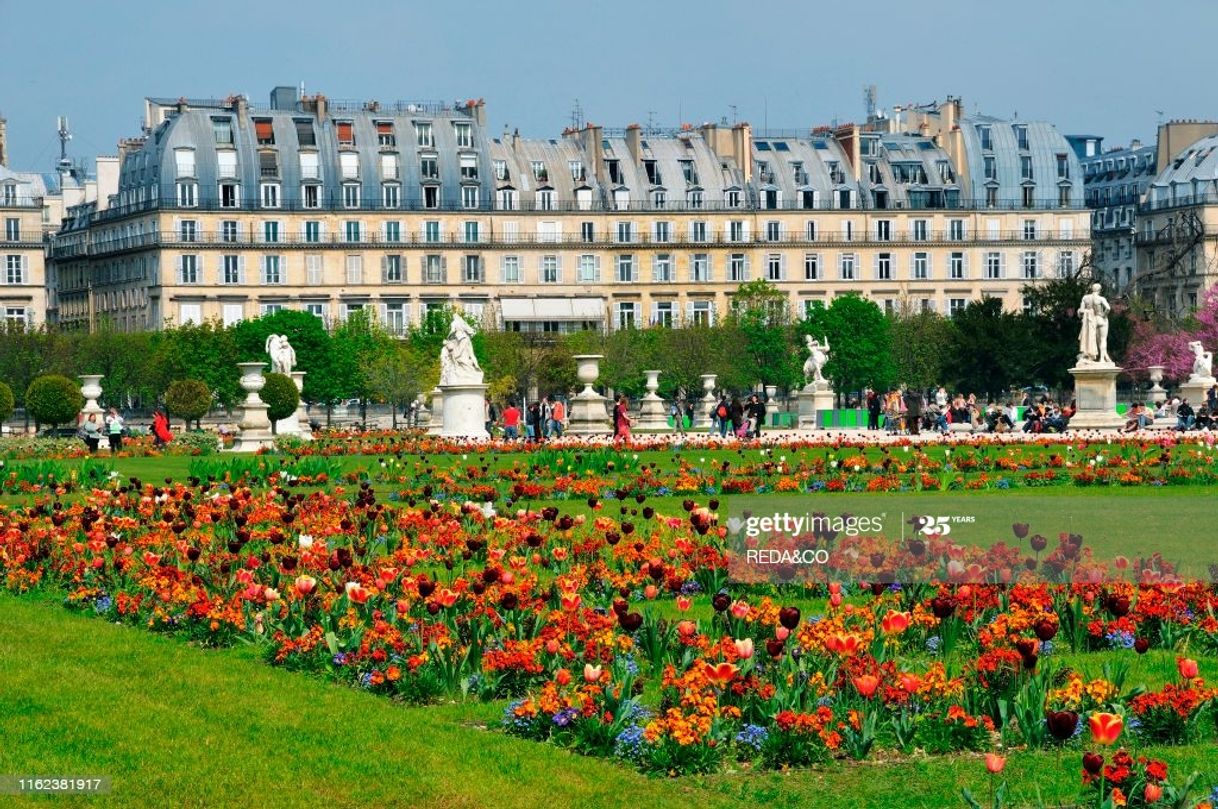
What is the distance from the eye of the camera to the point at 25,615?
14.7 metres

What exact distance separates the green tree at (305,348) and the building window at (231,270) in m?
10.8

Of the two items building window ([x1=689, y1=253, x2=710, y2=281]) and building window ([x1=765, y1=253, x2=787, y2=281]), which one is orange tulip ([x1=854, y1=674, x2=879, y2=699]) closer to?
building window ([x1=689, y1=253, x2=710, y2=281])

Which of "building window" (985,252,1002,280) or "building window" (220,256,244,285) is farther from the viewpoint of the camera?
"building window" (985,252,1002,280)

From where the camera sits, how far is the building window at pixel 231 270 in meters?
99.2

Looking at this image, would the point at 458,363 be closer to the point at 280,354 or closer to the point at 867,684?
the point at 280,354

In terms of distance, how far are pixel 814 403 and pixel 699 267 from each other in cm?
4718

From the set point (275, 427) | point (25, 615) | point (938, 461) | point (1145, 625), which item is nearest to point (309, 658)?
point (25, 615)

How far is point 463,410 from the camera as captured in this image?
43094 mm

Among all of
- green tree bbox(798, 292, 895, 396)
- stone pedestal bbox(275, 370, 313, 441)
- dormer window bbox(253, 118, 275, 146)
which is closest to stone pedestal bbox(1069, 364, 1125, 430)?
stone pedestal bbox(275, 370, 313, 441)

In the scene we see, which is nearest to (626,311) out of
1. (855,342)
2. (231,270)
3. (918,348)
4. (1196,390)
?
(855,342)

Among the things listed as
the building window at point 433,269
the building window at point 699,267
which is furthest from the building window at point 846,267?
the building window at point 433,269

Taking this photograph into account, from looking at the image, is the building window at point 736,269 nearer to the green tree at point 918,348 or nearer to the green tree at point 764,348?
the green tree at point 764,348

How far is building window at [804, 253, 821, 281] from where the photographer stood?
347 feet

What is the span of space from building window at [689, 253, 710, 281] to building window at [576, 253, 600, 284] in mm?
4323
